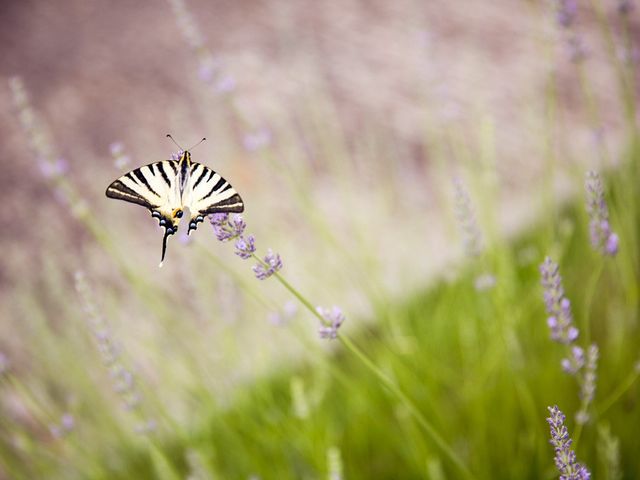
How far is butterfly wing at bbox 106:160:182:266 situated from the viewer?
2.74 feet

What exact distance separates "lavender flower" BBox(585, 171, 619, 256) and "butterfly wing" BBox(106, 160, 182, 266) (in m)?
0.60

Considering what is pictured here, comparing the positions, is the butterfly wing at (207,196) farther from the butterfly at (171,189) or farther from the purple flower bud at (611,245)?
the purple flower bud at (611,245)

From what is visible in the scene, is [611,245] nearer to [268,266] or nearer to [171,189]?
[268,266]

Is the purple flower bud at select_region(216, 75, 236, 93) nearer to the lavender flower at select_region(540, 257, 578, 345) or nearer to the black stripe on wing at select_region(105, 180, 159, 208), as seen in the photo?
the black stripe on wing at select_region(105, 180, 159, 208)

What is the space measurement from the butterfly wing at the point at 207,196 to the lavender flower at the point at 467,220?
16.5 inches

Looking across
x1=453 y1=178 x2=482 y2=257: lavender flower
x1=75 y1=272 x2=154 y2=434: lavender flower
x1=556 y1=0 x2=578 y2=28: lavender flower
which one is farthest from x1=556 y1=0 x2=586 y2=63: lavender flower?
x1=75 y1=272 x2=154 y2=434: lavender flower

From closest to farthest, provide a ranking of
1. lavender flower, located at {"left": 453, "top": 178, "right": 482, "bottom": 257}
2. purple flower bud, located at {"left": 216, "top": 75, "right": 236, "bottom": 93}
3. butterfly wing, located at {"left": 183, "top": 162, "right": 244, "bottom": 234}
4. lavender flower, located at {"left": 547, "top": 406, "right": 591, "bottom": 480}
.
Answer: lavender flower, located at {"left": 547, "top": 406, "right": 591, "bottom": 480} → butterfly wing, located at {"left": 183, "top": 162, "right": 244, "bottom": 234} → lavender flower, located at {"left": 453, "top": 178, "right": 482, "bottom": 257} → purple flower bud, located at {"left": 216, "top": 75, "right": 236, "bottom": 93}

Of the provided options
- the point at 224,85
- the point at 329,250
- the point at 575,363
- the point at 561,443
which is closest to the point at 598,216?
the point at 575,363

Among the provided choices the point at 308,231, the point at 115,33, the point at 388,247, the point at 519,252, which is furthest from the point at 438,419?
the point at 115,33

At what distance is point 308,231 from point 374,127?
2.38 feet

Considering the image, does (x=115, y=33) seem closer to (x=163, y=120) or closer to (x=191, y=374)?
(x=163, y=120)

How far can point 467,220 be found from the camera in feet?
3.16

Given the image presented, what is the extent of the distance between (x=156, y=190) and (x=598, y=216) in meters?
0.69

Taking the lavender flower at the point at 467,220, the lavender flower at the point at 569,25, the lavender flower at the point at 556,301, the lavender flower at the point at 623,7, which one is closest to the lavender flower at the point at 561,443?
the lavender flower at the point at 556,301
